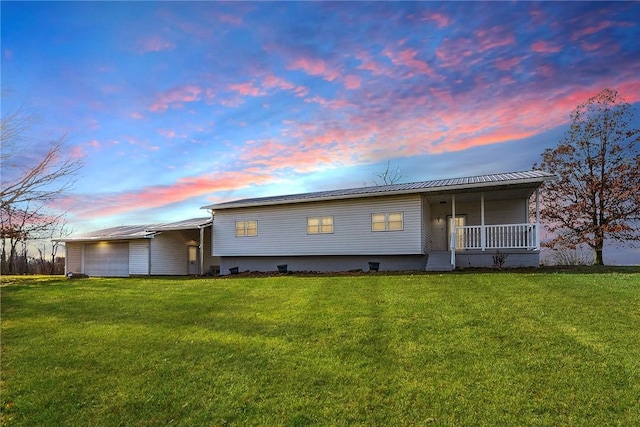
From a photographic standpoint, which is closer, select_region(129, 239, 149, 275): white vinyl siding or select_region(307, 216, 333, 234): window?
select_region(307, 216, 333, 234): window

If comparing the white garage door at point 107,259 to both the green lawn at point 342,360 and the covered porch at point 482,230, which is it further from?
the covered porch at point 482,230

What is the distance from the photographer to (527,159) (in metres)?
21.8

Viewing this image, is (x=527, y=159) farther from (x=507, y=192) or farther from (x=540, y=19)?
(x=540, y=19)

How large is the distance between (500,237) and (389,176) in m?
16.8

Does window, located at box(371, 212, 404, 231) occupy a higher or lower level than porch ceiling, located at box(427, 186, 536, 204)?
lower

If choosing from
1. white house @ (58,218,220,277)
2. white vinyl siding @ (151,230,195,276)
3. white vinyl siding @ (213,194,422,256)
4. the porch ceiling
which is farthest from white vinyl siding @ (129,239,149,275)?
the porch ceiling

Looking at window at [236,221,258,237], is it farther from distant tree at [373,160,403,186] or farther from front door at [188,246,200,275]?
distant tree at [373,160,403,186]

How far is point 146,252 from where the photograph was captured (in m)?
23.0

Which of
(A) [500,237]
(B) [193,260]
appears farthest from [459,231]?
(B) [193,260]

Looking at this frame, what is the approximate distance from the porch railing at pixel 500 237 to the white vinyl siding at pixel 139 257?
17753mm

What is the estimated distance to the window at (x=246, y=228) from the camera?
65.9 feet

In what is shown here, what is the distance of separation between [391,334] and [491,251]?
10327 millimetres

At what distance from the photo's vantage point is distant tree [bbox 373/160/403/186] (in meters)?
31.5

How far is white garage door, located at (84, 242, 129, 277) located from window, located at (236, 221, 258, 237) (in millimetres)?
8585
